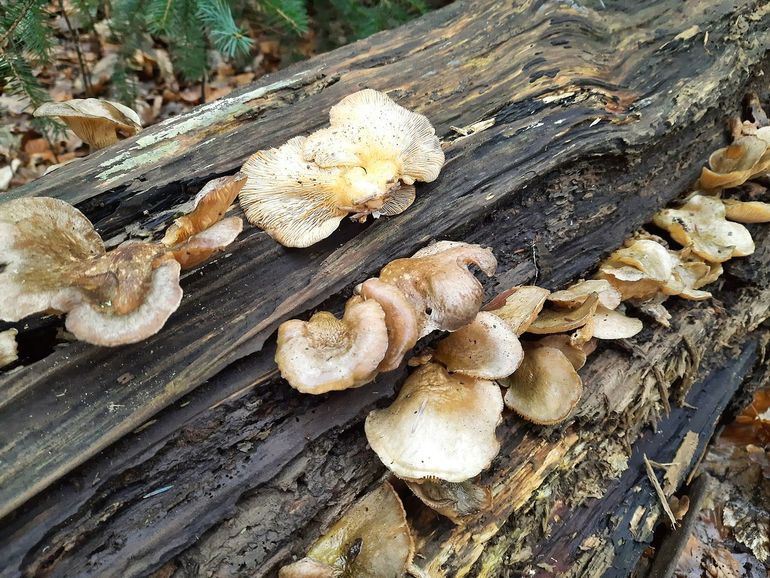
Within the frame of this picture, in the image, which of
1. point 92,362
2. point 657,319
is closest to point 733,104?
point 657,319

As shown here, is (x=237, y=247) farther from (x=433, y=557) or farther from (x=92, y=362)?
(x=433, y=557)

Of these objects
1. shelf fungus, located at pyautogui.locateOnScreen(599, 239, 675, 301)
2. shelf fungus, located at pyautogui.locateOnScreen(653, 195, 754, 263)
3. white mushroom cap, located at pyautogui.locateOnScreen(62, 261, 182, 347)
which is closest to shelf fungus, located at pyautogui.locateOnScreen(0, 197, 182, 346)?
white mushroom cap, located at pyautogui.locateOnScreen(62, 261, 182, 347)

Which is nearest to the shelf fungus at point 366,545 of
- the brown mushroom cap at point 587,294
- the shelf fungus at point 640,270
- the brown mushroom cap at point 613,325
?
the brown mushroom cap at point 587,294

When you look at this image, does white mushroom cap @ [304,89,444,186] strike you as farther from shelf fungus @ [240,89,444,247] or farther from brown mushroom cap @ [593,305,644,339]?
brown mushroom cap @ [593,305,644,339]

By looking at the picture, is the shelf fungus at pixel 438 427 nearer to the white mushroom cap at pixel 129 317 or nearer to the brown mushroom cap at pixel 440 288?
the brown mushroom cap at pixel 440 288

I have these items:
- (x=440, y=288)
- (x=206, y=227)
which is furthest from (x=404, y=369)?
(x=206, y=227)

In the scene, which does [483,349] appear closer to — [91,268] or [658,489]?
[658,489]
